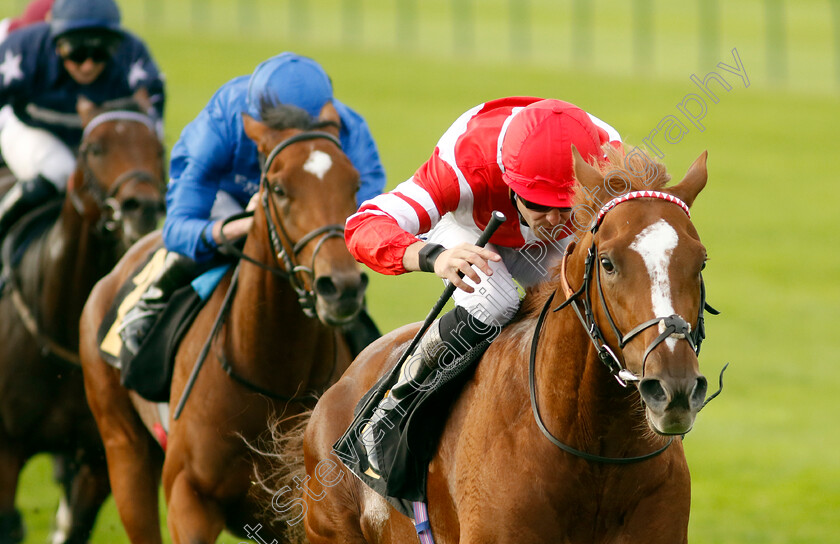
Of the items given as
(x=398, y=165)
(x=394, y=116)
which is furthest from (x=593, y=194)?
(x=394, y=116)

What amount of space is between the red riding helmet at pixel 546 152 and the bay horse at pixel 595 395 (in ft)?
0.67

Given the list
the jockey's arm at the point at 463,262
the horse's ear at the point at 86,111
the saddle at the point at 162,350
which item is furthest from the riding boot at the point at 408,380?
the horse's ear at the point at 86,111

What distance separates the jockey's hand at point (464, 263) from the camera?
336 cm

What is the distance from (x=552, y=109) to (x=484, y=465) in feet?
3.39

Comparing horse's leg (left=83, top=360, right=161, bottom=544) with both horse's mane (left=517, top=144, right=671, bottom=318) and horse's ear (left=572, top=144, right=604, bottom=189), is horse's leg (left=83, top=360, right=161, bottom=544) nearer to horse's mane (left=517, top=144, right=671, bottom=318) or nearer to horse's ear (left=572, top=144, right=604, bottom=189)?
horse's mane (left=517, top=144, right=671, bottom=318)

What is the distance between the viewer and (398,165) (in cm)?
2433

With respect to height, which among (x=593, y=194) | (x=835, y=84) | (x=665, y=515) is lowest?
(x=835, y=84)

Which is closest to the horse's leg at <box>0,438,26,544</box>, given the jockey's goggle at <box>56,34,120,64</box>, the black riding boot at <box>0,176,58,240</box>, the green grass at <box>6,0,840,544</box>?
the green grass at <box>6,0,840,544</box>

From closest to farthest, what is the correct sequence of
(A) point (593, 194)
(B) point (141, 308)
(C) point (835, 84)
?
(A) point (593, 194) < (B) point (141, 308) < (C) point (835, 84)

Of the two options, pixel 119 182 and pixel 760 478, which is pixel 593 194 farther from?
pixel 760 478

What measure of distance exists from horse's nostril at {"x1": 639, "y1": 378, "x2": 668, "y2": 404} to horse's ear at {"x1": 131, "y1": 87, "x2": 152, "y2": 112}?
4.53 m

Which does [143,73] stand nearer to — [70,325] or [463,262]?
[70,325]

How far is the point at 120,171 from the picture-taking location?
256 inches

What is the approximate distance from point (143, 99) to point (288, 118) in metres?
2.00
